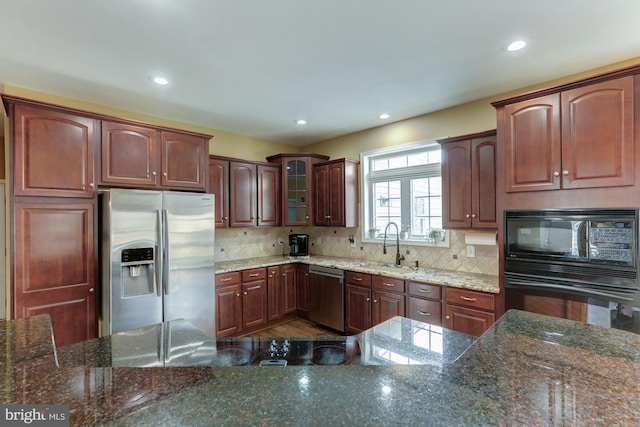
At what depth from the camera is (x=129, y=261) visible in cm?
270

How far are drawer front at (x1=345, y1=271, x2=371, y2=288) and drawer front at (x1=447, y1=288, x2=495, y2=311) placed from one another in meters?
0.95

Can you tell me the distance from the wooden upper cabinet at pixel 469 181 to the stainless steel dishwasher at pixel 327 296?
1.56 metres

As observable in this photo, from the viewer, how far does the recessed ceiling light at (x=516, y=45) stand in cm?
217

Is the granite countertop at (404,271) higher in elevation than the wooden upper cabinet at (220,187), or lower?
lower

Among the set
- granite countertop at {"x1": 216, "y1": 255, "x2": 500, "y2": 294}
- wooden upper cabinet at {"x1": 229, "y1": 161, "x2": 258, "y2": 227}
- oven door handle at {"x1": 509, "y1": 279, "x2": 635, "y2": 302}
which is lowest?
granite countertop at {"x1": 216, "y1": 255, "x2": 500, "y2": 294}

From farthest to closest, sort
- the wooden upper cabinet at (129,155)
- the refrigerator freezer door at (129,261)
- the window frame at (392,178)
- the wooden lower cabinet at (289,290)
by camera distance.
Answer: the wooden lower cabinet at (289,290) < the window frame at (392,178) < the wooden upper cabinet at (129,155) < the refrigerator freezer door at (129,261)

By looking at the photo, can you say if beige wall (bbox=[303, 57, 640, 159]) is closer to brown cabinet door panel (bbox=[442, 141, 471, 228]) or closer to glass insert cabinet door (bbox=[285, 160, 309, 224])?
brown cabinet door panel (bbox=[442, 141, 471, 228])

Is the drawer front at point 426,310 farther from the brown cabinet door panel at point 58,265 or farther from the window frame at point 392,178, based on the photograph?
the brown cabinet door panel at point 58,265

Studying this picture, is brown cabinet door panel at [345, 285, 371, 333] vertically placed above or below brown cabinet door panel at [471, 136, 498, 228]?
below

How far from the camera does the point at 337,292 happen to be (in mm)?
3854

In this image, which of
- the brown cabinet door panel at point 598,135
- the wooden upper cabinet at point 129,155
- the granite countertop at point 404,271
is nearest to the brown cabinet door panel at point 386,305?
the granite countertop at point 404,271

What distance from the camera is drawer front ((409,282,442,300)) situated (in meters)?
2.98

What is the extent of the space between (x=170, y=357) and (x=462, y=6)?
2.44 metres

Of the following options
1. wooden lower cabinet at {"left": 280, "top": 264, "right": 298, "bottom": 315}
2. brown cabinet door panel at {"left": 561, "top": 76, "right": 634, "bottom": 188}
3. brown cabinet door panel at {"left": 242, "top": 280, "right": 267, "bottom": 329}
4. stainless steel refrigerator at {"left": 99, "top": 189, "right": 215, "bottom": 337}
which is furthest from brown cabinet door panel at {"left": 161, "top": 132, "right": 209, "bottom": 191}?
brown cabinet door panel at {"left": 561, "top": 76, "right": 634, "bottom": 188}
